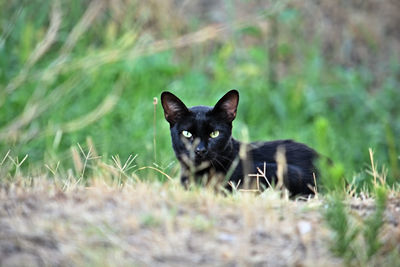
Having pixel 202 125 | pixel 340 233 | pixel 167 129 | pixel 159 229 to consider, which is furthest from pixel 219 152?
pixel 167 129

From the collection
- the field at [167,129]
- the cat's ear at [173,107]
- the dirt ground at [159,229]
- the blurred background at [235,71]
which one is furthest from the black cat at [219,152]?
the blurred background at [235,71]

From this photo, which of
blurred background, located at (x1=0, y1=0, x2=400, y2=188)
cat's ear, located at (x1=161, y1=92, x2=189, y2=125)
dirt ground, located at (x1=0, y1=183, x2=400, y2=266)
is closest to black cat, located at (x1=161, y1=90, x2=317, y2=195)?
cat's ear, located at (x1=161, y1=92, x2=189, y2=125)

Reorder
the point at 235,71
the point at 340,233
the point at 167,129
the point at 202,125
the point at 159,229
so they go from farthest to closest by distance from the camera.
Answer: the point at 235,71
the point at 167,129
the point at 202,125
the point at 159,229
the point at 340,233

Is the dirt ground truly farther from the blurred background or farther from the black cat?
the blurred background

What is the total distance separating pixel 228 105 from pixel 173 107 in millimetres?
402

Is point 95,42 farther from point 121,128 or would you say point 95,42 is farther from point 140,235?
point 140,235

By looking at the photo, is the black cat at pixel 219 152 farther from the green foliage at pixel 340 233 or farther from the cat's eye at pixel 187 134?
the green foliage at pixel 340 233

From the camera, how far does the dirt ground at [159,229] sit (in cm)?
213

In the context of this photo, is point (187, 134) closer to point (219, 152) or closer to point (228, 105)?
point (219, 152)

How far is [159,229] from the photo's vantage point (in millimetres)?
2311

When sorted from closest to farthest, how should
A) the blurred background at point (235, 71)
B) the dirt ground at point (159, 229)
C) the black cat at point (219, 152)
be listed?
the dirt ground at point (159, 229)
the black cat at point (219, 152)
the blurred background at point (235, 71)

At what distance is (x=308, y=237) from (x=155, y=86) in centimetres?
493

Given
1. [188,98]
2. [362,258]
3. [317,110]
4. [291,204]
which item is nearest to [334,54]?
[317,110]

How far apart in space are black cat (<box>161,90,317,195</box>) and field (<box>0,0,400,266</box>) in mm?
221
